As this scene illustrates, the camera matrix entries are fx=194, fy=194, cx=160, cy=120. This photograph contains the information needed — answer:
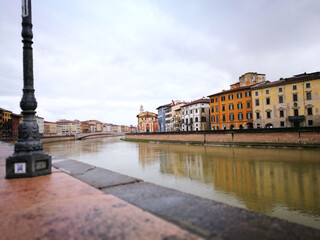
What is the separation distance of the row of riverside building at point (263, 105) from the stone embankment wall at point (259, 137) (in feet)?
24.9

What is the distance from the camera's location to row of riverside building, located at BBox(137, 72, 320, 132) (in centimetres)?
2984

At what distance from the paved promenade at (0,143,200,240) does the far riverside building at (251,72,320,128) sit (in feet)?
118

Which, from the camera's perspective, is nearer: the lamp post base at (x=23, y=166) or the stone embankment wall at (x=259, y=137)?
the lamp post base at (x=23, y=166)

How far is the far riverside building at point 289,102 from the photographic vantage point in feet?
96.6

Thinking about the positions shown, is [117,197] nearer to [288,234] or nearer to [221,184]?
[288,234]

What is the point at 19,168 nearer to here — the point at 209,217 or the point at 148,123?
the point at 209,217

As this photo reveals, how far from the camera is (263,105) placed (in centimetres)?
3494

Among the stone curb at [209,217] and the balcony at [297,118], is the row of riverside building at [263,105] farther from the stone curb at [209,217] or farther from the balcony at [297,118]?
the stone curb at [209,217]

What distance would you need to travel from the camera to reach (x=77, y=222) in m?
1.76

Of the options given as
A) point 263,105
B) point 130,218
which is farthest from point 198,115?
point 130,218

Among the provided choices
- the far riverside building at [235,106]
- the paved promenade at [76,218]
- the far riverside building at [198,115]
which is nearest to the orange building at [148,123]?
the far riverside building at [198,115]

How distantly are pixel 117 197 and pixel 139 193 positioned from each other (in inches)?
11.2

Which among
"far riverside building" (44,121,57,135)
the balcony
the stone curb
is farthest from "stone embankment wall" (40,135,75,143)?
the stone curb

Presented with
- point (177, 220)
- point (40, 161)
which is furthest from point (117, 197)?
point (40, 161)
